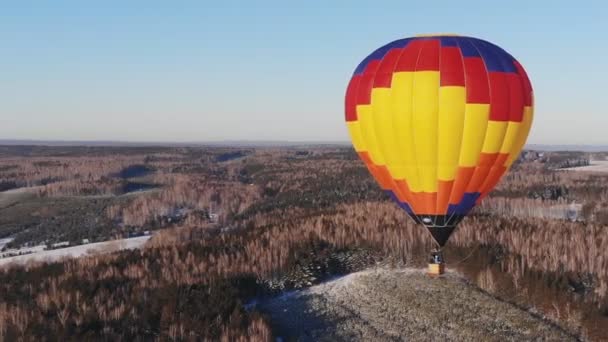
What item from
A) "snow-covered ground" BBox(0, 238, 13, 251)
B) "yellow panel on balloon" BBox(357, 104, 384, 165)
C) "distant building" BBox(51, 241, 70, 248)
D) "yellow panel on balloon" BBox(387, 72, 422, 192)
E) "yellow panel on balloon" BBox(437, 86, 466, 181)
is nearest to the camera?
"yellow panel on balloon" BBox(437, 86, 466, 181)

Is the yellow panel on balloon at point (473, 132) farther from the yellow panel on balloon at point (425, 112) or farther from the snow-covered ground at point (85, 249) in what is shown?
the snow-covered ground at point (85, 249)

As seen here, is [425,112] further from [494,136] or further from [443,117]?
[494,136]

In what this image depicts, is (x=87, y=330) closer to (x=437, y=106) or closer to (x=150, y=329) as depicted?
(x=150, y=329)

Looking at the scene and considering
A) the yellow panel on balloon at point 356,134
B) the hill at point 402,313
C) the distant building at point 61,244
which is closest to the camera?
the hill at point 402,313

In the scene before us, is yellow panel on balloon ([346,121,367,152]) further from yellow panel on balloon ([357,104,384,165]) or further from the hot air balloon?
the hot air balloon

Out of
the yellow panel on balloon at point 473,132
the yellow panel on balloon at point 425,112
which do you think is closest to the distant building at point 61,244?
the yellow panel on balloon at point 425,112

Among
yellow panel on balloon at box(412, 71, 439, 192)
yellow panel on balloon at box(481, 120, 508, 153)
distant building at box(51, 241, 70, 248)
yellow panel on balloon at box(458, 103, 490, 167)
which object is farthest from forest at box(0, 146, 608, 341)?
distant building at box(51, 241, 70, 248)
